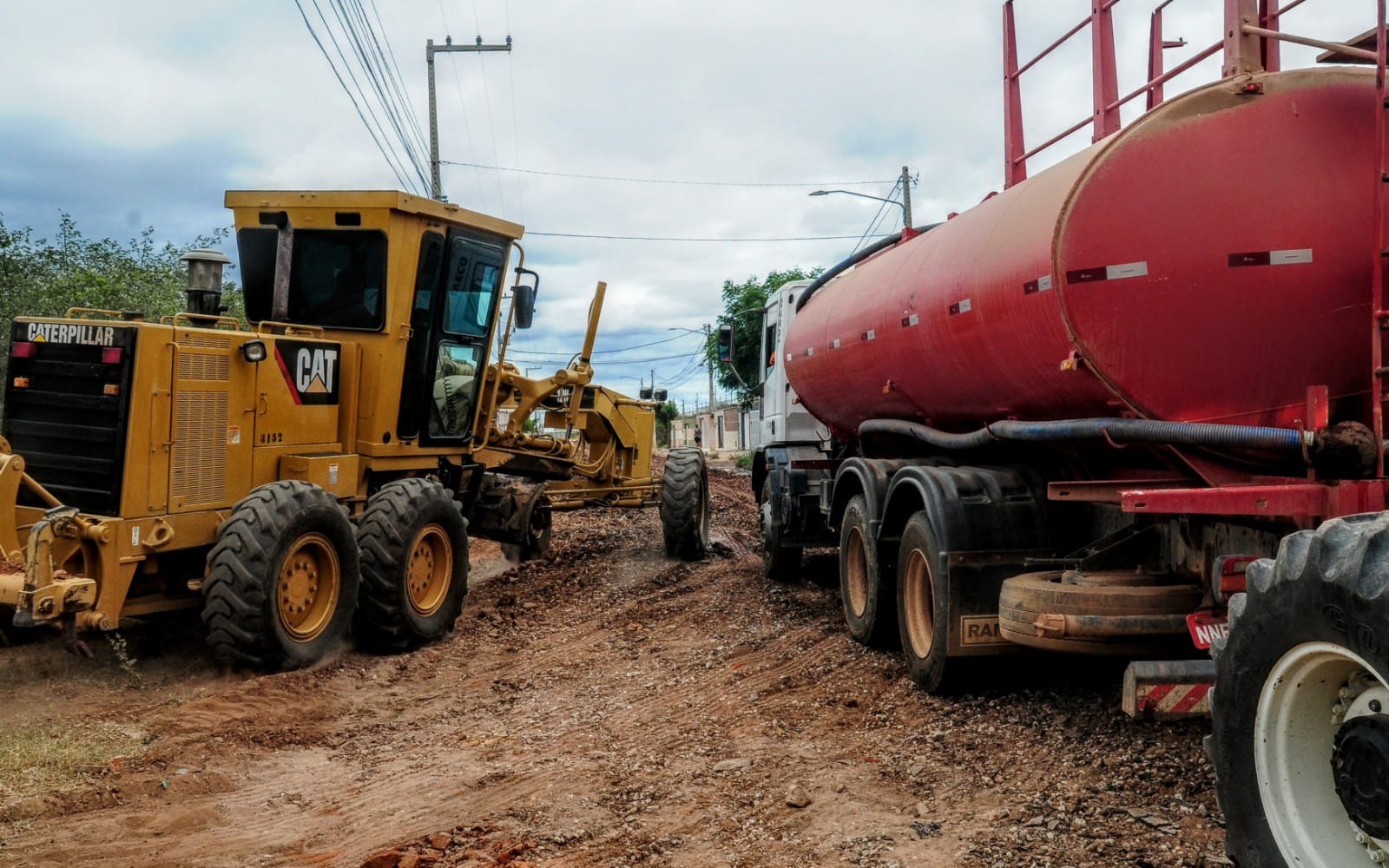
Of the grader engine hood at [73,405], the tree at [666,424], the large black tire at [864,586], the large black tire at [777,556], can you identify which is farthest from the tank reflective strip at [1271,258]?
the tree at [666,424]

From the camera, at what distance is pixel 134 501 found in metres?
6.29

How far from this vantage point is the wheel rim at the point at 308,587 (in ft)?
21.9

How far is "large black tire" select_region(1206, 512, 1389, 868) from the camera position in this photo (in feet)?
9.34

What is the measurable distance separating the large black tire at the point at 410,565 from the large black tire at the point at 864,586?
2.84 meters

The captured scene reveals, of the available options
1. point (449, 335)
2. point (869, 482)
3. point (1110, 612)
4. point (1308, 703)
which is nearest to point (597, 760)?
point (1110, 612)

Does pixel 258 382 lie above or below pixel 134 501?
above

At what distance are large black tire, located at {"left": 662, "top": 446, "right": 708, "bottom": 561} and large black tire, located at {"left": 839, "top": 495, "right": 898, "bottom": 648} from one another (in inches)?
128

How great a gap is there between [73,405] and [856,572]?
5.11 meters

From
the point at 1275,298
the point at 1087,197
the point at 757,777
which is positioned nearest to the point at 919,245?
the point at 1087,197

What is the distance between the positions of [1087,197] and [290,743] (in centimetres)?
454

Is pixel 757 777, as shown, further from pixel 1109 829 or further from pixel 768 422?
pixel 768 422

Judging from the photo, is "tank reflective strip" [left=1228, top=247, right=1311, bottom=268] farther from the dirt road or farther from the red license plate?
the dirt road

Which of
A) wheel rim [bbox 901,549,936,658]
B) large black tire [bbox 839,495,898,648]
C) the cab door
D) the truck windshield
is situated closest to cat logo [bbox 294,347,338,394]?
the truck windshield

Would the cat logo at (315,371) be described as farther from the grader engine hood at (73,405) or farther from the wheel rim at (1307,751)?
the wheel rim at (1307,751)
